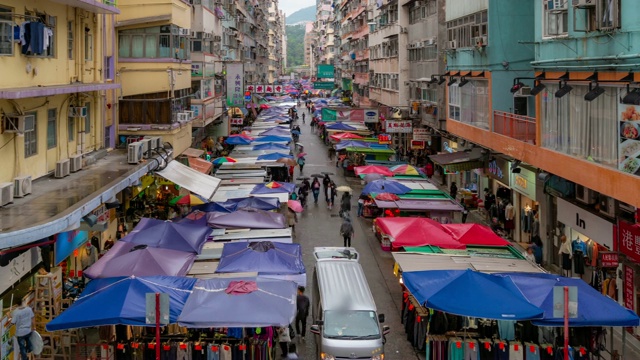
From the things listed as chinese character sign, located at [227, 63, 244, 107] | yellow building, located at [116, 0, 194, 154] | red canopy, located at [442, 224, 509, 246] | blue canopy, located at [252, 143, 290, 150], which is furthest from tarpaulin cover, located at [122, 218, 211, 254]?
chinese character sign, located at [227, 63, 244, 107]

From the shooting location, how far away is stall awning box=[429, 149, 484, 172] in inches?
1112

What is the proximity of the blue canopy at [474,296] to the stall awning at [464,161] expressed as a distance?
15084 mm

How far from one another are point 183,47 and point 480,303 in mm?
20725

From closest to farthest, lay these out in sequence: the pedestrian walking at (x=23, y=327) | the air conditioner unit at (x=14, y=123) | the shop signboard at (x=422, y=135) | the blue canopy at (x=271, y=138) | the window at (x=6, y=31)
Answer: the pedestrian walking at (x=23, y=327)
the window at (x=6, y=31)
the air conditioner unit at (x=14, y=123)
the shop signboard at (x=422, y=135)
the blue canopy at (x=271, y=138)

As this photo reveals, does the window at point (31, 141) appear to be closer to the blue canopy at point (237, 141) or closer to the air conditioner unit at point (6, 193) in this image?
the air conditioner unit at point (6, 193)

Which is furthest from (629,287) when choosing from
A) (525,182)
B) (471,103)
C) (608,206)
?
(471,103)

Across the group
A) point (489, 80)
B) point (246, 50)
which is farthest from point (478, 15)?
point (246, 50)

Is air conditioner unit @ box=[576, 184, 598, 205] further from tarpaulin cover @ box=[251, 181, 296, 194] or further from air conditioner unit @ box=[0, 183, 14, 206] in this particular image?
air conditioner unit @ box=[0, 183, 14, 206]

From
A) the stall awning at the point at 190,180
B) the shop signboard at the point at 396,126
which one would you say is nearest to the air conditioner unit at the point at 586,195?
the stall awning at the point at 190,180

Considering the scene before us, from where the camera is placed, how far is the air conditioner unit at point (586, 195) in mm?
17891

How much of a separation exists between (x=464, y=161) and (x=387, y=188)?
3834 mm

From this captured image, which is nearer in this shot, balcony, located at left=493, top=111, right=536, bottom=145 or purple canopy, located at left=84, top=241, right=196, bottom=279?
purple canopy, located at left=84, top=241, right=196, bottom=279

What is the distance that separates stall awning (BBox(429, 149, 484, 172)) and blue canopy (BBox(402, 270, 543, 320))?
15084mm

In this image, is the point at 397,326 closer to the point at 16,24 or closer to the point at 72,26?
the point at 16,24
